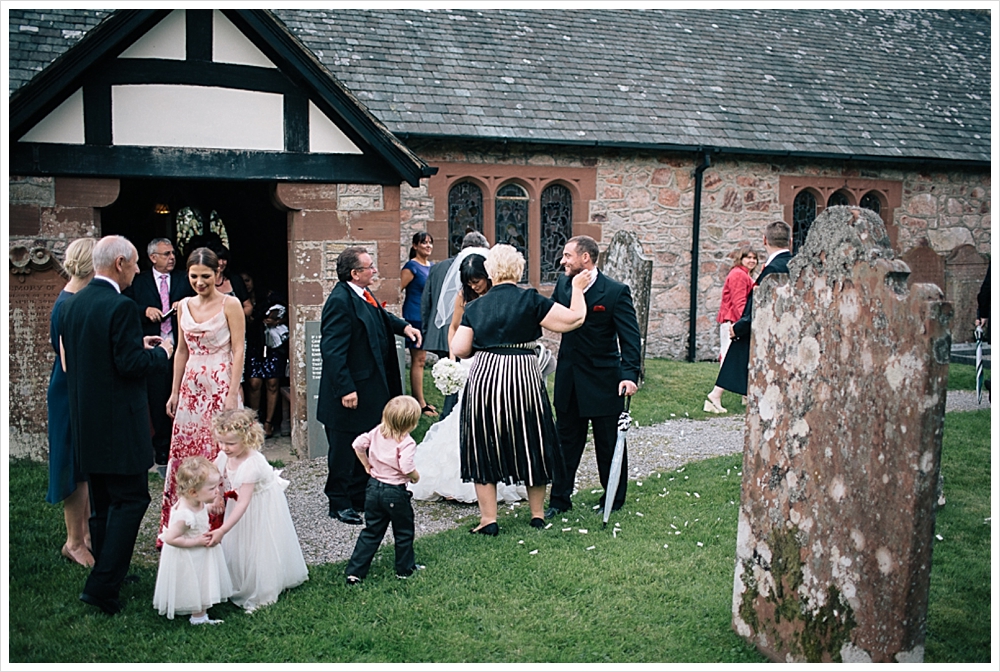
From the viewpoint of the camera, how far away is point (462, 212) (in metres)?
13.9

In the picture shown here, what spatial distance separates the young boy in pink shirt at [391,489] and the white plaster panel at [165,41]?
422 centimetres

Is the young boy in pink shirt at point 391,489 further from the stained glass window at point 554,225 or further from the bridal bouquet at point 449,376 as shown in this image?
the stained glass window at point 554,225

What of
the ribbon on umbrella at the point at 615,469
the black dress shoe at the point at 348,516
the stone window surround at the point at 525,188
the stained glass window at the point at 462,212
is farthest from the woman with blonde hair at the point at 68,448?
the stained glass window at the point at 462,212

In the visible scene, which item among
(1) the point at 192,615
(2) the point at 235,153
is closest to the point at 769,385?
(1) the point at 192,615

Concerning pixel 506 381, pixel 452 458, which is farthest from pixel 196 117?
pixel 506 381

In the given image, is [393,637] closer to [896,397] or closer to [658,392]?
[896,397]

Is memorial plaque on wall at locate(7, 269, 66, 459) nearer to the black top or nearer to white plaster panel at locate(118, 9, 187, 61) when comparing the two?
white plaster panel at locate(118, 9, 187, 61)

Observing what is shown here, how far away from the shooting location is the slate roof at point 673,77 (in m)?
13.6

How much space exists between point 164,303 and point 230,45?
2.28m

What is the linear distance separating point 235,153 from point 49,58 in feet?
9.72

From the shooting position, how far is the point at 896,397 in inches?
131

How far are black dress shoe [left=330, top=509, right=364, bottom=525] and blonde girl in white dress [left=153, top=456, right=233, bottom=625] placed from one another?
1779 millimetres

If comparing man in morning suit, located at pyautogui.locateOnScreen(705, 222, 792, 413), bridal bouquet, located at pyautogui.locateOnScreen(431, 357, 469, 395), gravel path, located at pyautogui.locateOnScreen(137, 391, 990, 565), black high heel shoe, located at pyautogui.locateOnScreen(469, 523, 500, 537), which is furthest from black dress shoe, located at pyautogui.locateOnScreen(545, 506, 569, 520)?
man in morning suit, located at pyautogui.locateOnScreen(705, 222, 792, 413)

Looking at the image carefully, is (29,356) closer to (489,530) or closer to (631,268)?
(489,530)
